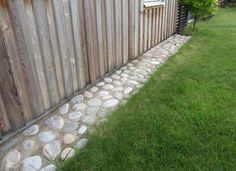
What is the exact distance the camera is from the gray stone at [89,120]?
7.47 ft

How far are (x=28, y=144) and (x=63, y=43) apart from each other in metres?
1.12

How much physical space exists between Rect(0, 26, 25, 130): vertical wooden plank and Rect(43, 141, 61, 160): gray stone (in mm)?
405

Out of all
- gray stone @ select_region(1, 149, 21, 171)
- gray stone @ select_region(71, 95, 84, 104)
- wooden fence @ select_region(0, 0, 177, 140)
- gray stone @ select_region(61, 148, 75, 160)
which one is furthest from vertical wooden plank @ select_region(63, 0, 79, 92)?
gray stone @ select_region(1, 149, 21, 171)

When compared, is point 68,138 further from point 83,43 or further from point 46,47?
point 83,43

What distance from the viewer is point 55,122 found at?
228 centimetres

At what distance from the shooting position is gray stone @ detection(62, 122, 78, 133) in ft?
7.08

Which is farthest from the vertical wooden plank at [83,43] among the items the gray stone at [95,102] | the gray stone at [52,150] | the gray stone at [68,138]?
the gray stone at [52,150]

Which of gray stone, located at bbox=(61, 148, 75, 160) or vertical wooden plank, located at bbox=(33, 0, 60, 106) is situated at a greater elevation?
vertical wooden plank, located at bbox=(33, 0, 60, 106)

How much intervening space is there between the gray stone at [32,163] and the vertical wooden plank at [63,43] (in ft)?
3.17

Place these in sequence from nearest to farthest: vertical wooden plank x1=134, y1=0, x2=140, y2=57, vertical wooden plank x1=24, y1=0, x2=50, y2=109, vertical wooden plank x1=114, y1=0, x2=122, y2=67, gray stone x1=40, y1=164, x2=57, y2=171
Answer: gray stone x1=40, y1=164, x2=57, y2=171, vertical wooden plank x1=24, y1=0, x2=50, y2=109, vertical wooden plank x1=114, y1=0, x2=122, y2=67, vertical wooden plank x1=134, y1=0, x2=140, y2=57

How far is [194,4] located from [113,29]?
3843mm

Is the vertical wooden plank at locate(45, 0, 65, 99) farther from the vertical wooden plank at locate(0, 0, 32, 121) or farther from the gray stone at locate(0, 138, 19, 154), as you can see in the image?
the gray stone at locate(0, 138, 19, 154)

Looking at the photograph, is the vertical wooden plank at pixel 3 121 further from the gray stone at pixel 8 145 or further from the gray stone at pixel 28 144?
the gray stone at pixel 28 144

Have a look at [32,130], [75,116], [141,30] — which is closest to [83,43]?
[75,116]
